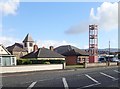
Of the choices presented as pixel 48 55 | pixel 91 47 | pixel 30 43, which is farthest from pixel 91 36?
pixel 30 43

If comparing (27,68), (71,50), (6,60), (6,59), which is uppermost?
(71,50)

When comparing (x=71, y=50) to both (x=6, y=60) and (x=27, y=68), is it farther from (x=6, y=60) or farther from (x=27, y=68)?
(x=27, y=68)

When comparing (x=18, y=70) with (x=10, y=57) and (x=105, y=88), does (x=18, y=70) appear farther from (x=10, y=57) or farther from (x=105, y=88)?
(x=105, y=88)

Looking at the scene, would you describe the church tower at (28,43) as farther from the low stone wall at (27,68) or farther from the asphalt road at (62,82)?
the asphalt road at (62,82)

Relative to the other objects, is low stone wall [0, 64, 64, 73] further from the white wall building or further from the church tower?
the church tower

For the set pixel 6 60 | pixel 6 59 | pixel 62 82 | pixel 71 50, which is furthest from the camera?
pixel 71 50

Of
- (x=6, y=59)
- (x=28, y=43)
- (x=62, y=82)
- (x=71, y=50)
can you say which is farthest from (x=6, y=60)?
(x=28, y=43)

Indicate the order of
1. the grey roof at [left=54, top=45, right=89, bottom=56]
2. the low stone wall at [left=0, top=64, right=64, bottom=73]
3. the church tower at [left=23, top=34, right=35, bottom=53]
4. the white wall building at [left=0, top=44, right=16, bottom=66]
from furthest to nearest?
the church tower at [left=23, top=34, right=35, bottom=53]
the grey roof at [left=54, top=45, right=89, bottom=56]
the white wall building at [left=0, top=44, right=16, bottom=66]
the low stone wall at [left=0, top=64, right=64, bottom=73]

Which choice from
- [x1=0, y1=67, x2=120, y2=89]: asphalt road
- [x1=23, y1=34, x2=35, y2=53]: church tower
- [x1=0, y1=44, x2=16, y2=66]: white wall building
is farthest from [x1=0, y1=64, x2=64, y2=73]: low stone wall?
[x1=23, y1=34, x2=35, y2=53]: church tower

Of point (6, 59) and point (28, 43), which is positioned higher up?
point (28, 43)

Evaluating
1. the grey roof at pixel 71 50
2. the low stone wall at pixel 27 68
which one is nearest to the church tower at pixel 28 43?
the grey roof at pixel 71 50

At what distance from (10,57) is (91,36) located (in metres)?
30.7

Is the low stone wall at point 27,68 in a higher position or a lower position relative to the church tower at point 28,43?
lower

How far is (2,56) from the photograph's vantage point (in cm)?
5191
